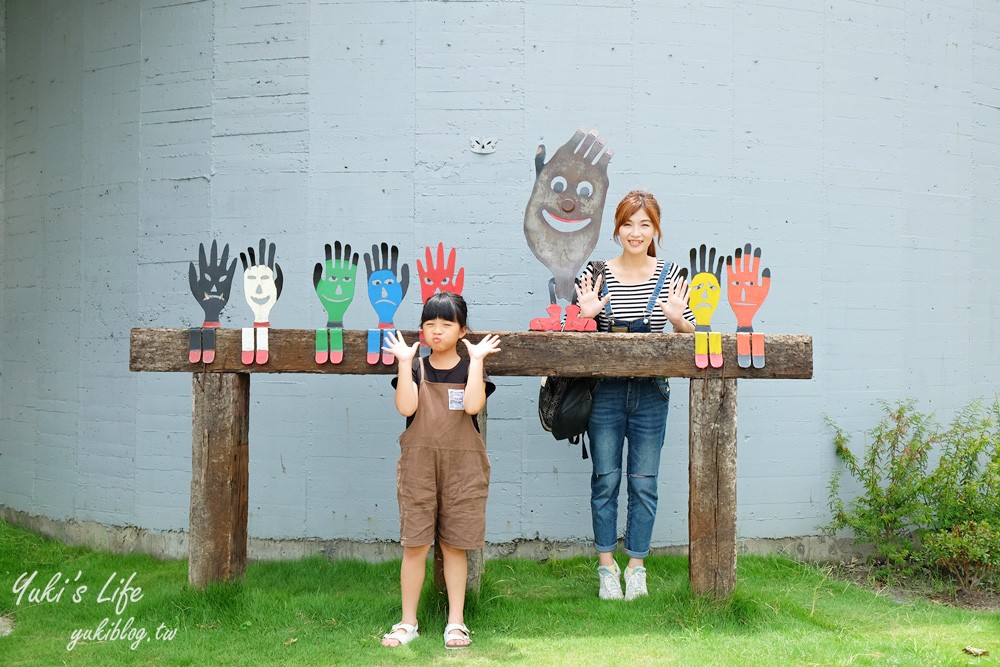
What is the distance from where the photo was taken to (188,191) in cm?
552

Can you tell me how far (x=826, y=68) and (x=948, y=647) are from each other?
138 inches

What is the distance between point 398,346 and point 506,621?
1413mm

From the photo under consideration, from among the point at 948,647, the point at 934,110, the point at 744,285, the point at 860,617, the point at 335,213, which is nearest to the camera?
the point at 948,647

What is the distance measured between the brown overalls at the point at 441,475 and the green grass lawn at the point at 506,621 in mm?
454

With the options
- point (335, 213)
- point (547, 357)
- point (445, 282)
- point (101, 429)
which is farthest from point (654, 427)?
point (101, 429)

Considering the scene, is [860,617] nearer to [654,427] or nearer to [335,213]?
[654,427]

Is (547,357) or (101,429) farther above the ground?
(547,357)

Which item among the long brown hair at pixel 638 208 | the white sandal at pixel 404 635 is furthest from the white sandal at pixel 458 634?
the long brown hair at pixel 638 208

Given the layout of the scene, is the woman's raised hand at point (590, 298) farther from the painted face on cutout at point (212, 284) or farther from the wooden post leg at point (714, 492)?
the painted face on cutout at point (212, 284)

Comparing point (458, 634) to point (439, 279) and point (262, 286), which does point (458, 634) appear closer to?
Result: point (439, 279)

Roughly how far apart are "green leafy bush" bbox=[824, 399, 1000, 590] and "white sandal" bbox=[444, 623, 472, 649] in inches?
105

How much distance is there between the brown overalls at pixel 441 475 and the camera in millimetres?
3855

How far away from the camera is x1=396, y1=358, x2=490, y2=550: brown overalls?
3.86 meters

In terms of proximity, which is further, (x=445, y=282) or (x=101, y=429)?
(x=101, y=429)
